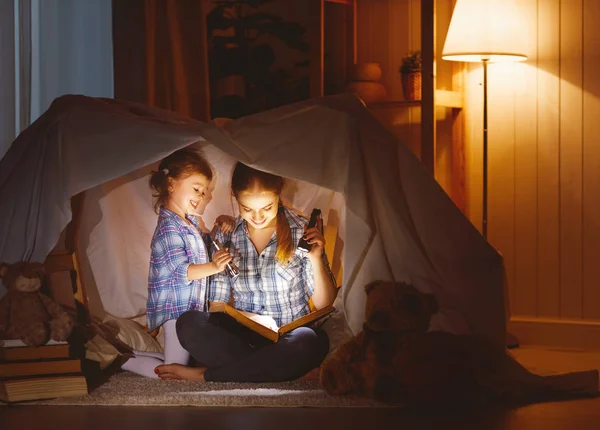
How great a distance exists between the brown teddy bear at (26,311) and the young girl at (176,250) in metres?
0.31

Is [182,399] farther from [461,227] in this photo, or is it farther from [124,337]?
[461,227]

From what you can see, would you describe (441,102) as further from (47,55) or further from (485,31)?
(47,55)

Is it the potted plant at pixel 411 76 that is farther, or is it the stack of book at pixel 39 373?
the potted plant at pixel 411 76

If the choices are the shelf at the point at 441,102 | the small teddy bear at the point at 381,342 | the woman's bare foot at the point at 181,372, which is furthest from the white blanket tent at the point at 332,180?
the shelf at the point at 441,102

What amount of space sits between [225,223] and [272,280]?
0.21m

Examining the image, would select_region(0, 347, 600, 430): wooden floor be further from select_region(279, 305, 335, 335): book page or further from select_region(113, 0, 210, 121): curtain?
select_region(113, 0, 210, 121): curtain

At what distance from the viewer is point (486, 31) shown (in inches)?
129

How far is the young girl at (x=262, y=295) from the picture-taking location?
2611 millimetres

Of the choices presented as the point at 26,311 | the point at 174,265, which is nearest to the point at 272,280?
the point at 174,265

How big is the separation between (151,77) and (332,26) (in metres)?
0.75

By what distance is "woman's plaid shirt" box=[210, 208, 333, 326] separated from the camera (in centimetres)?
269

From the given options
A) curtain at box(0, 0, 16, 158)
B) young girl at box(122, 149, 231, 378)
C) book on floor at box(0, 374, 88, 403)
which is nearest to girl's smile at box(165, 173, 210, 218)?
young girl at box(122, 149, 231, 378)

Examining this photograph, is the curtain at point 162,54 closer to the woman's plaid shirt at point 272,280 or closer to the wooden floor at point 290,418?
the woman's plaid shirt at point 272,280

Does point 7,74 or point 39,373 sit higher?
point 7,74
